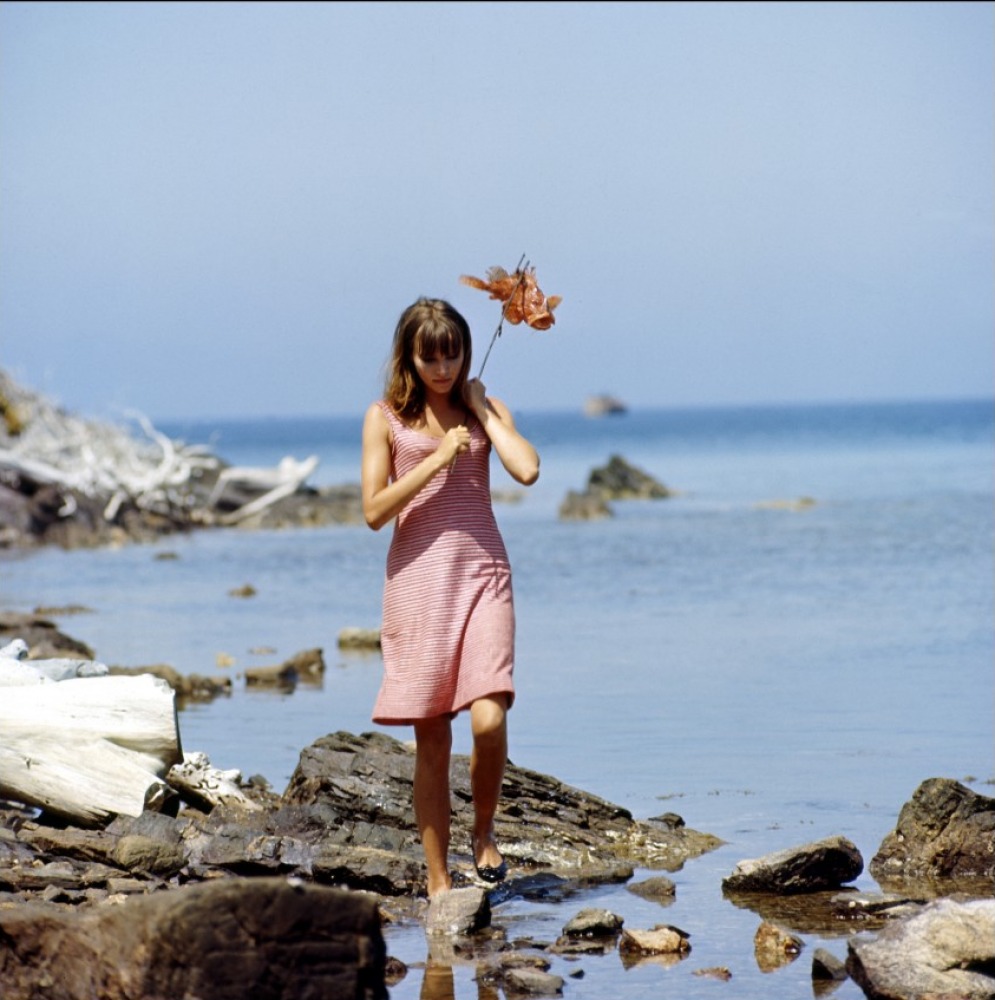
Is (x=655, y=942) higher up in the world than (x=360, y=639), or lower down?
lower down

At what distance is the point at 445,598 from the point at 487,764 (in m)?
0.68

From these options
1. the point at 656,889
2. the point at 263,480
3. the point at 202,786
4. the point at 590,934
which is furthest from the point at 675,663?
the point at 263,480

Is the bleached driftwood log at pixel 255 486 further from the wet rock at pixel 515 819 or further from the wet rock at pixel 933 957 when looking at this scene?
the wet rock at pixel 933 957

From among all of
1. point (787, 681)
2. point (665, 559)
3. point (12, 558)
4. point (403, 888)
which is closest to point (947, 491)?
point (665, 559)

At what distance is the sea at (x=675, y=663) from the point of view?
7.16 m

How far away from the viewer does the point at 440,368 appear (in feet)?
21.3

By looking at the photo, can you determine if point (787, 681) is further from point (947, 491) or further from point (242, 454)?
point (242, 454)

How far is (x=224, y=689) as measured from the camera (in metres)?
13.8

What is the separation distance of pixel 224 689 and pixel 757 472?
50.8m

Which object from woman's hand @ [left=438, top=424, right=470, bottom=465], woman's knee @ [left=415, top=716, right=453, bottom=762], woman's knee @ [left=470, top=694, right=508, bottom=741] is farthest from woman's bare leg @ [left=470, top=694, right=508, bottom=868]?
woman's hand @ [left=438, top=424, right=470, bottom=465]

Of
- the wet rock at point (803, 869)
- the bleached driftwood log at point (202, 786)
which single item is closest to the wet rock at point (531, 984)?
the wet rock at point (803, 869)

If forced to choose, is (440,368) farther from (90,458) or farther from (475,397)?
(90,458)

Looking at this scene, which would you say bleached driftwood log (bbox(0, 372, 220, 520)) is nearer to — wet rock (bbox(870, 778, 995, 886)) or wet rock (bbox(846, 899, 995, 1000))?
wet rock (bbox(870, 778, 995, 886))

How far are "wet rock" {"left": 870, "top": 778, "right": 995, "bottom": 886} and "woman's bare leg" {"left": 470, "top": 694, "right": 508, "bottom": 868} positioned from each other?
5.73ft
